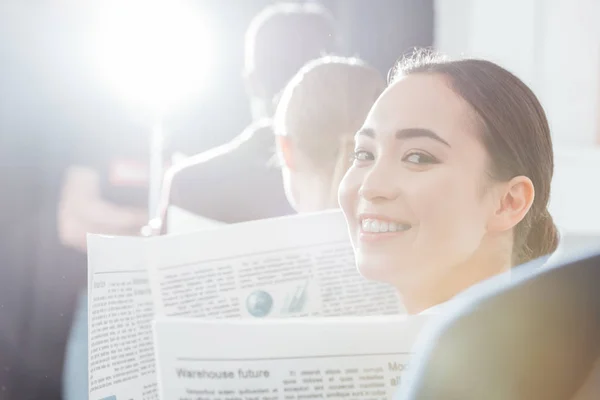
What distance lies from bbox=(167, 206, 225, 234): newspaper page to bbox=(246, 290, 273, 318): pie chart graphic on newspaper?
11.1 inches

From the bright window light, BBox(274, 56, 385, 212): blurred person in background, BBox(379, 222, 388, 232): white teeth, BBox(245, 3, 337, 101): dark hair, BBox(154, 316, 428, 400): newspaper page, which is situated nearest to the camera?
BBox(154, 316, 428, 400): newspaper page

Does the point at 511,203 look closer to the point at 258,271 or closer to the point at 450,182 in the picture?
the point at 450,182

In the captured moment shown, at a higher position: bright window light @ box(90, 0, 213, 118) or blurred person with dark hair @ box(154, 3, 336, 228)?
bright window light @ box(90, 0, 213, 118)

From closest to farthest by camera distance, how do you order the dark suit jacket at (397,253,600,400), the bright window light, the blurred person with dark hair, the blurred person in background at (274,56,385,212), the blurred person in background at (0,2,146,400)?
the dark suit jacket at (397,253,600,400), the blurred person in background at (274,56,385,212), the blurred person with dark hair, the blurred person in background at (0,2,146,400), the bright window light

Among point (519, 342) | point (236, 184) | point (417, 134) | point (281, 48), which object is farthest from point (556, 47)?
point (519, 342)

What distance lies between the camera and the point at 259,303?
1.94 feet

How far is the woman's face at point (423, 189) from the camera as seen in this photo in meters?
0.52

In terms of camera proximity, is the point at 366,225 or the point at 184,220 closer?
the point at 366,225

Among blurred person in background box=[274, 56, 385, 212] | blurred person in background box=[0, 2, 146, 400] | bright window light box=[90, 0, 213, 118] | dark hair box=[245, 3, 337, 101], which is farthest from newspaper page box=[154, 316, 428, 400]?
bright window light box=[90, 0, 213, 118]

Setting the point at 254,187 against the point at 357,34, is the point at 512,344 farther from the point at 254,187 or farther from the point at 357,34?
the point at 357,34

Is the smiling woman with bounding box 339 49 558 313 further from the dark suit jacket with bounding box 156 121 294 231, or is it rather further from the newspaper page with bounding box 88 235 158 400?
the dark suit jacket with bounding box 156 121 294 231

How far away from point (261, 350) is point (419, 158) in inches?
7.4

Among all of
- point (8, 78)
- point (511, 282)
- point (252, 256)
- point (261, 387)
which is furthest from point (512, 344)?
point (8, 78)

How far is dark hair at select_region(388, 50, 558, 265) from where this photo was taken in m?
0.53
